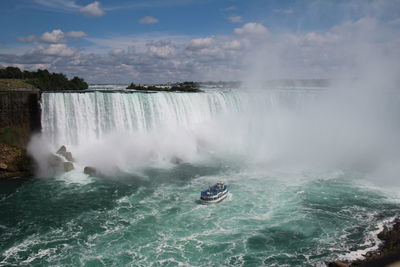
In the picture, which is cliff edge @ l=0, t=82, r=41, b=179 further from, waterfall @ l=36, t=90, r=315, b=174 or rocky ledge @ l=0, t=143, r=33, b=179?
→ waterfall @ l=36, t=90, r=315, b=174

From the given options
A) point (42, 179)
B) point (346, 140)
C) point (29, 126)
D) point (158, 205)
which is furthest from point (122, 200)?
point (346, 140)

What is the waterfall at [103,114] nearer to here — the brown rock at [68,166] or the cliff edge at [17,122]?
the cliff edge at [17,122]

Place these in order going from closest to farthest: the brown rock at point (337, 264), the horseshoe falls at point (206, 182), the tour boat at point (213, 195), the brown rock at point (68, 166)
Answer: the brown rock at point (337, 264) → the horseshoe falls at point (206, 182) → the tour boat at point (213, 195) → the brown rock at point (68, 166)

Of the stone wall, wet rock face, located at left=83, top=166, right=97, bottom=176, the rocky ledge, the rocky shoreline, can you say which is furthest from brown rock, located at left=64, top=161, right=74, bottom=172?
the rocky shoreline

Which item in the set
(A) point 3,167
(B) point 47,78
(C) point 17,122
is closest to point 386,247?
(A) point 3,167

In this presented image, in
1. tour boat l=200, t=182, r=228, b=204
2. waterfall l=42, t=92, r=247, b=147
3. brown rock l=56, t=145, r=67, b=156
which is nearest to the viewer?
tour boat l=200, t=182, r=228, b=204

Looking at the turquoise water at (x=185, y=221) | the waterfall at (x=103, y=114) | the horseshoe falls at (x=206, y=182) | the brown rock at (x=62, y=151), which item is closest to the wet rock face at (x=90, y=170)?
the horseshoe falls at (x=206, y=182)

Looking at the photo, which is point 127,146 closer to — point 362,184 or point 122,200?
point 122,200
